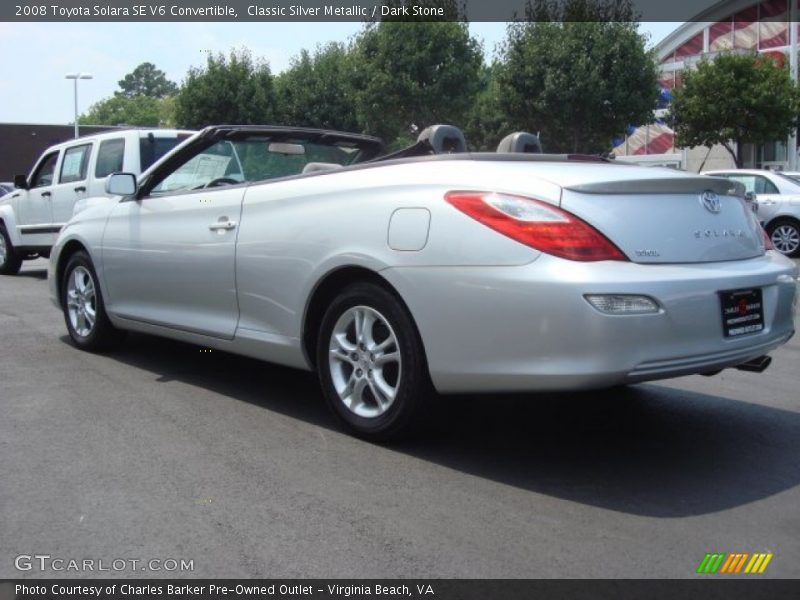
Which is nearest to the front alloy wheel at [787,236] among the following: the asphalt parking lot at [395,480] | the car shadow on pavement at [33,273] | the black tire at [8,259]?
the asphalt parking lot at [395,480]

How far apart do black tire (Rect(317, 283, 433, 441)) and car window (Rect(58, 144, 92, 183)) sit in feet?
27.8

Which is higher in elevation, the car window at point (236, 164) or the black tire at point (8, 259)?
the car window at point (236, 164)

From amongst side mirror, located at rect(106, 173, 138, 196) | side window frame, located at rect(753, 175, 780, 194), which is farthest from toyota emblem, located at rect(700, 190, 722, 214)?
side window frame, located at rect(753, 175, 780, 194)

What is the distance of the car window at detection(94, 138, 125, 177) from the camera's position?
37.1ft

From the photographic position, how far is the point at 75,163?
39.4ft

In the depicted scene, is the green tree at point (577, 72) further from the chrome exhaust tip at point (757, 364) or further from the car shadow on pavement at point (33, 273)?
the chrome exhaust tip at point (757, 364)

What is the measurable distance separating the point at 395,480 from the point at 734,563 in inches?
54.1

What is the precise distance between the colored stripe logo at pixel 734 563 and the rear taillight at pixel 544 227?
120cm

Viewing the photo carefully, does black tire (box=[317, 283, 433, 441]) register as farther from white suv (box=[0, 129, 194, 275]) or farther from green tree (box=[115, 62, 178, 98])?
green tree (box=[115, 62, 178, 98])

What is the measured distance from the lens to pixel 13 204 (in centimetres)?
1305

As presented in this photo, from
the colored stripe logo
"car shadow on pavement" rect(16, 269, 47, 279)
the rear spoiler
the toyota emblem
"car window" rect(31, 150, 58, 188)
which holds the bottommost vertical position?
the colored stripe logo

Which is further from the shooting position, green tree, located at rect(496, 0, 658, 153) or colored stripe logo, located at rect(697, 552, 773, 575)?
green tree, located at rect(496, 0, 658, 153)

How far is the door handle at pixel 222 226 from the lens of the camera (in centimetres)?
496

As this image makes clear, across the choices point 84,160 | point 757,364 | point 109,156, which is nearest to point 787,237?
point 109,156
